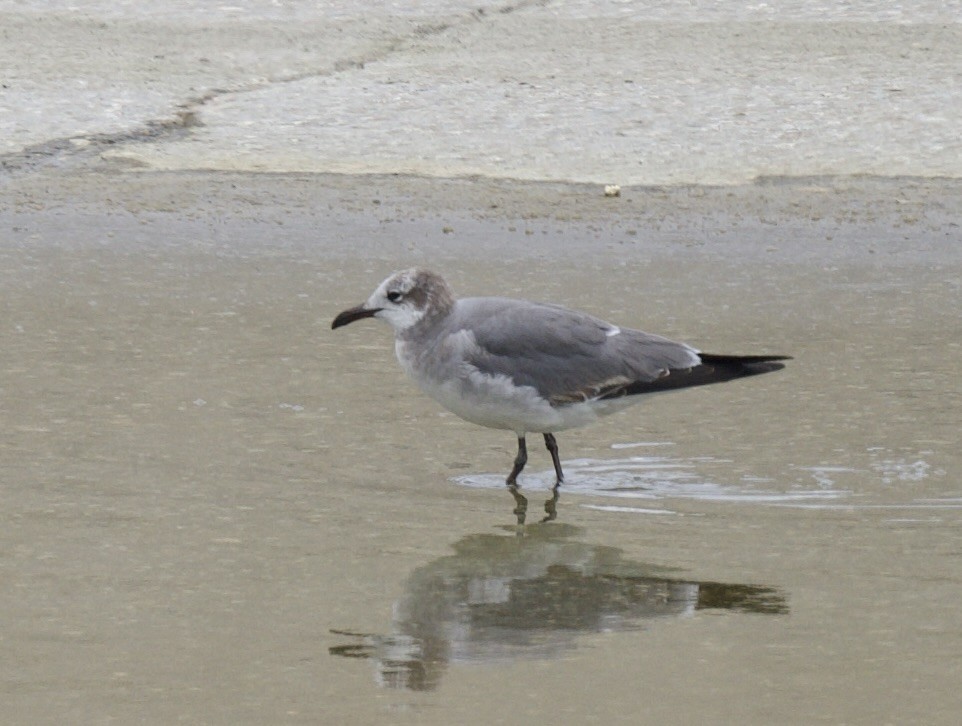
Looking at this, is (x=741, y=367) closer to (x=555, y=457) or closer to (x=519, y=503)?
(x=555, y=457)

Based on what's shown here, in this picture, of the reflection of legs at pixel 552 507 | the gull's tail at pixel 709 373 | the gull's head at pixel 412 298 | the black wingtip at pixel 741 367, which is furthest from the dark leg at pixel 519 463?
the black wingtip at pixel 741 367

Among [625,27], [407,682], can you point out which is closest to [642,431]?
[407,682]

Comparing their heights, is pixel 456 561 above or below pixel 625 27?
below

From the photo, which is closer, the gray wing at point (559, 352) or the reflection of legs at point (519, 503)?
the reflection of legs at point (519, 503)

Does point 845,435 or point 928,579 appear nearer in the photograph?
point 928,579

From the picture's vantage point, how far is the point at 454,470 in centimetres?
541

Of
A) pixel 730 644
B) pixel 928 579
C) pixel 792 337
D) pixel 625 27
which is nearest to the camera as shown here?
pixel 730 644

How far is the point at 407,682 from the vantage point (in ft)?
11.8

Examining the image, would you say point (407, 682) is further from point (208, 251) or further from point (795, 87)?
point (795, 87)

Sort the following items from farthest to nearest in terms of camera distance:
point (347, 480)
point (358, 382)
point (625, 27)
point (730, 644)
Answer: point (625, 27), point (358, 382), point (347, 480), point (730, 644)

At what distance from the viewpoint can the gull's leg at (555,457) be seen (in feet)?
17.4

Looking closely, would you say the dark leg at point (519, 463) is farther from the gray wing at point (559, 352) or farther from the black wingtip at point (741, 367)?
the black wingtip at point (741, 367)

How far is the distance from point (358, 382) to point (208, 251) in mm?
2013

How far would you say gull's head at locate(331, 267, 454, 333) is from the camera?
5.62 m
